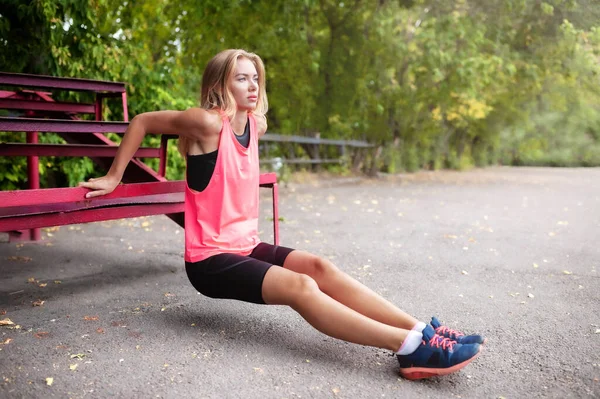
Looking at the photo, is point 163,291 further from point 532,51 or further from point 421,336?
point 532,51

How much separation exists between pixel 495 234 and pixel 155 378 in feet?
16.3

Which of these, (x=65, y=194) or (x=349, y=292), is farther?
(x=65, y=194)

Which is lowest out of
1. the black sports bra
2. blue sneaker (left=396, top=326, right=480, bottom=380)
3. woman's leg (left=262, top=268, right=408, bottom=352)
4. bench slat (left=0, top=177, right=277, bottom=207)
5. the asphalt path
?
the asphalt path

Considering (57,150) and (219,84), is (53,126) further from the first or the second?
(219,84)

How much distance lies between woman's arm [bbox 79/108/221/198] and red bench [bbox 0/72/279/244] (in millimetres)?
91

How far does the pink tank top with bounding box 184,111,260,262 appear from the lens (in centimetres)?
296

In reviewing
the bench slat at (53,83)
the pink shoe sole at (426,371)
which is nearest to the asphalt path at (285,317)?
the pink shoe sole at (426,371)

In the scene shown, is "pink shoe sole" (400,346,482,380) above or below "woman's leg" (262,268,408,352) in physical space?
below

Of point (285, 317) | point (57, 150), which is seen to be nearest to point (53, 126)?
point (57, 150)

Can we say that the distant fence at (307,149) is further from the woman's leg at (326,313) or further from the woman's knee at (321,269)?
the woman's leg at (326,313)

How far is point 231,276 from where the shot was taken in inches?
110

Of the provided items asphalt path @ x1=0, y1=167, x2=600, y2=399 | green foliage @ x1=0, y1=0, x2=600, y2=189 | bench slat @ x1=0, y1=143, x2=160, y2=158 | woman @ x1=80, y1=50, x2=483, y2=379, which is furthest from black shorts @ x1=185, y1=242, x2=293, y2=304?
green foliage @ x1=0, y1=0, x2=600, y2=189

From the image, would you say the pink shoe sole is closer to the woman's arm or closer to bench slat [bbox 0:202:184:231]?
the woman's arm

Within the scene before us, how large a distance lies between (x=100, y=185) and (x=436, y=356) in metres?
1.91
